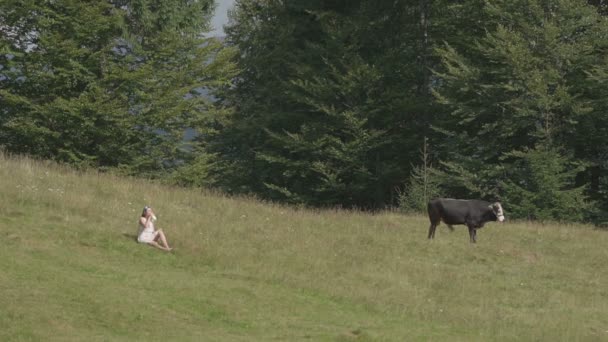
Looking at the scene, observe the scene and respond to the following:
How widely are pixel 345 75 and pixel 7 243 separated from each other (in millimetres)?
28179

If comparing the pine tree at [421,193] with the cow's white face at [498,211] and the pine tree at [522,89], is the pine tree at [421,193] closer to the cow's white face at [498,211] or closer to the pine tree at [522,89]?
the pine tree at [522,89]

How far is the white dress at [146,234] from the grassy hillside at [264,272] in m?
0.36

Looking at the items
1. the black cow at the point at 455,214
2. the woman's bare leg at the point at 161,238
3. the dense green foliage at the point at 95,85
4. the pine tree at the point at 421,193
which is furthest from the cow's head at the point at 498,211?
the dense green foliage at the point at 95,85

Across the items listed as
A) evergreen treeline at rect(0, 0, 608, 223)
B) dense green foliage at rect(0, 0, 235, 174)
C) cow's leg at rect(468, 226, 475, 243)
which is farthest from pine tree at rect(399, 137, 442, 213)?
dense green foliage at rect(0, 0, 235, 174)

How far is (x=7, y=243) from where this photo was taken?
22.0 m

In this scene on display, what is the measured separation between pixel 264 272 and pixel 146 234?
378 cm

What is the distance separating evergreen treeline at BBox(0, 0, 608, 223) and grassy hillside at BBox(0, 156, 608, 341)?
8229 mm

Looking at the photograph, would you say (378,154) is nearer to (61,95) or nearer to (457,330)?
(61,95)

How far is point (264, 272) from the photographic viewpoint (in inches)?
951

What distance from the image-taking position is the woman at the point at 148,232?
79.7 ft

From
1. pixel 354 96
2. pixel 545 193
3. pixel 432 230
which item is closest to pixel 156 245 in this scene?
pixel 432 230

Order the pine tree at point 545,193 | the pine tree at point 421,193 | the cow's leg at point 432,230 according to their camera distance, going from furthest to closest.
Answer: the pine tree at point 421,193 < the pine tree at point 545,193 < the cow's leg at point 432,230

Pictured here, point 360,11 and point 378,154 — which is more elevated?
point 360,11

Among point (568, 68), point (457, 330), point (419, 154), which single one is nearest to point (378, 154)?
point (419, 154)
